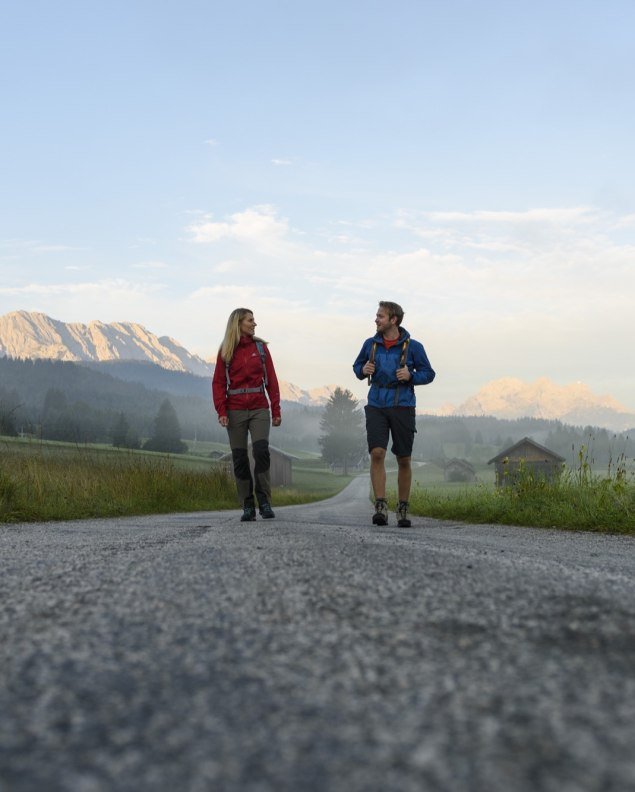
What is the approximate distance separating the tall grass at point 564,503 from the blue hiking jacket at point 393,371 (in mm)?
2301

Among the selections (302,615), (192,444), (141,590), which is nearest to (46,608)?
(141,590)

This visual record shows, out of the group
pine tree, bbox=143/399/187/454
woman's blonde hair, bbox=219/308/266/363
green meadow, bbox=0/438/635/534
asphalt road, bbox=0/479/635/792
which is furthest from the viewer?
pine tree, bbox=143/399/187/454

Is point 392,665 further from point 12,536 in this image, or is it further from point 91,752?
point 12,536

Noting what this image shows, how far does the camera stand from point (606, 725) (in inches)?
44.5

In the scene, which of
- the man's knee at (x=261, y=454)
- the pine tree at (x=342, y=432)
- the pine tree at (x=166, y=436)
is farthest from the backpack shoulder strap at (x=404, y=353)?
the pine tree at (x=342, y=432)

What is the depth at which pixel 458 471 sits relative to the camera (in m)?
118

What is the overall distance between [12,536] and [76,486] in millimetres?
4436

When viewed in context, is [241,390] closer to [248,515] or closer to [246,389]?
[246,389]

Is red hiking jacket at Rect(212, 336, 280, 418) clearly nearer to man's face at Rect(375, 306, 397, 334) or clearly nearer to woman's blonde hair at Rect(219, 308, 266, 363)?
woman's blonde hair at Rect(219, 308, 266, 363)

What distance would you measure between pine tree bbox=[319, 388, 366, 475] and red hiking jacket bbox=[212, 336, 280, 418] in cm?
12720

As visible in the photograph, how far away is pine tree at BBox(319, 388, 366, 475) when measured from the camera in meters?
137

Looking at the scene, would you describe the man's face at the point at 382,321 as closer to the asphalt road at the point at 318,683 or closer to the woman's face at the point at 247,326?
the woman's face at the point at 247,326

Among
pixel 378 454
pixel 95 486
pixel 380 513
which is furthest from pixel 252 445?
pixel 95 486

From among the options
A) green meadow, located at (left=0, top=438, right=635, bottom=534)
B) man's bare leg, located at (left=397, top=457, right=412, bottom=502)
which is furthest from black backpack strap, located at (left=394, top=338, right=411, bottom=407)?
green meadow, located at (left=0, top=438, right=635, bottom=534)
